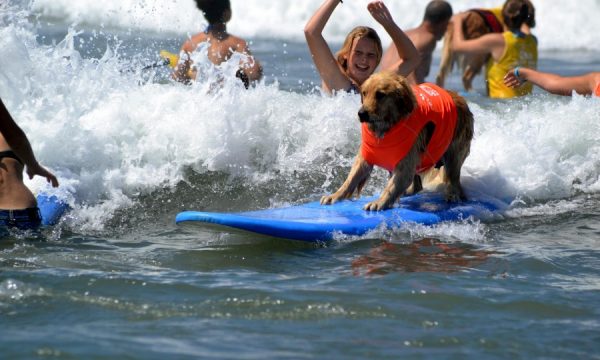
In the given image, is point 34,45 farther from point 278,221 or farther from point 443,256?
point 443,256

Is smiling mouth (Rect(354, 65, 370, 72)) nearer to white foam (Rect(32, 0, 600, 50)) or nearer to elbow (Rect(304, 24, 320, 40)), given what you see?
elbow (Rect(304, 24, 320, 40))

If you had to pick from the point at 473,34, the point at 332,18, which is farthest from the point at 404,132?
the point at 332,18

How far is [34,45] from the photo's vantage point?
7855 mm

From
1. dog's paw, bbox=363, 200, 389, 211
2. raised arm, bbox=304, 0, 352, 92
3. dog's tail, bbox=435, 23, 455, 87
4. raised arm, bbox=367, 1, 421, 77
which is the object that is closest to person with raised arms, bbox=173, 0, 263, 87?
raised arm, bbox=304, 0, 352, 92

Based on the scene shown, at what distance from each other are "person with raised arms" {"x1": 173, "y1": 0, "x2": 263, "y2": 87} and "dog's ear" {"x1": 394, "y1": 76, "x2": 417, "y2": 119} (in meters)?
2.60

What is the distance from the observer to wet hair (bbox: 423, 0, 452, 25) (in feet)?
32.6

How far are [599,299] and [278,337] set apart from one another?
5.78 feet

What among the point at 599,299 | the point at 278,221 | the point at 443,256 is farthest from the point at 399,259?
the point at 599,299

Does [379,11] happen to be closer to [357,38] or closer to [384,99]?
[357,38]

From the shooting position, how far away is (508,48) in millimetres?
11133

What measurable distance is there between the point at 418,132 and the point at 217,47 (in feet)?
9.61

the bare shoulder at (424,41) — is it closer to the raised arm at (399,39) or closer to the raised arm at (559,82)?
the raised arm at (559,82)

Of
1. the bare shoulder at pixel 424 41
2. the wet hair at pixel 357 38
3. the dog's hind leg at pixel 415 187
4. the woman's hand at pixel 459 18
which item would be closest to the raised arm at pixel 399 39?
the wet hair at pixel 357 38

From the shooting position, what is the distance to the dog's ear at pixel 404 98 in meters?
5.84
